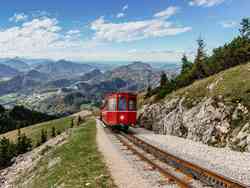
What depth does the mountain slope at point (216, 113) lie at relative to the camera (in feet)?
81.7

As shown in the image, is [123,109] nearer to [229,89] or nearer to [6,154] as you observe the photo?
[229,89]

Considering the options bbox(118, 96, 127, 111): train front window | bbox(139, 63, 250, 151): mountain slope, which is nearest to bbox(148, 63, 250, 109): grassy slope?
bbox(139, 63, 250, 151): mountain slope

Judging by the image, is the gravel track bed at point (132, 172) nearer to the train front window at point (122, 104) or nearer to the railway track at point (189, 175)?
the railway track at point (189, 175)

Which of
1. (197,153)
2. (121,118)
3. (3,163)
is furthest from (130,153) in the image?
(3,163)

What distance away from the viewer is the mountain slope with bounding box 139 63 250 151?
980 inches

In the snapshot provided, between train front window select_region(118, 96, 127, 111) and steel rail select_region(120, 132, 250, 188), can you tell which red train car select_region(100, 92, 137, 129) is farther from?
steel rail select_region(120, 132, 250, 188)

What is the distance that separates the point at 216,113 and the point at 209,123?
3.60 ft

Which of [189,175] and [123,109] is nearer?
[189,175]

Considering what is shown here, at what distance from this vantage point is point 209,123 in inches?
1121

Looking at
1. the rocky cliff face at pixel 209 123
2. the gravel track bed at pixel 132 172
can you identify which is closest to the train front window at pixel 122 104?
the rocky cliff face at pixel 209 123

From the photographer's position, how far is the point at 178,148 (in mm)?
25641

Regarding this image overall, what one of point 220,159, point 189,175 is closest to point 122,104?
point 220,159

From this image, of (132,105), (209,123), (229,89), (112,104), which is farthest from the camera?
(112,104)

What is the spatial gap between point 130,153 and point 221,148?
710cm
